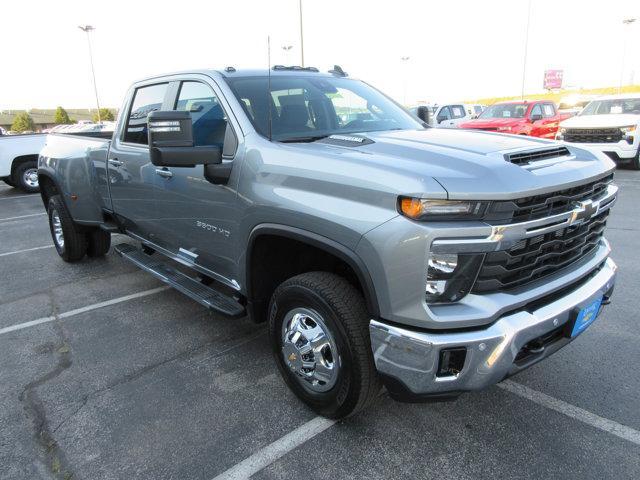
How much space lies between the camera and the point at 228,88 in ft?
10.7

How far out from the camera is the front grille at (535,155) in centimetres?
238

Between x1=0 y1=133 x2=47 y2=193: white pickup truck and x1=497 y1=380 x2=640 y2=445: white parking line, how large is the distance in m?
12.1

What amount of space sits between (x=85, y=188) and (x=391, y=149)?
3886mm

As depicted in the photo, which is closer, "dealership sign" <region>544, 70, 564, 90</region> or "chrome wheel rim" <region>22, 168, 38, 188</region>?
"chrome wheel rim" <region>22, 168, 38, 188</region>

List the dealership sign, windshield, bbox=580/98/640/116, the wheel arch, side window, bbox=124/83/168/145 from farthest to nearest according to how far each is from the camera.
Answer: the dealership sign
windshield, bbox=580/98/640/116
side window, bbox=124/83/168/145
the wheel arch

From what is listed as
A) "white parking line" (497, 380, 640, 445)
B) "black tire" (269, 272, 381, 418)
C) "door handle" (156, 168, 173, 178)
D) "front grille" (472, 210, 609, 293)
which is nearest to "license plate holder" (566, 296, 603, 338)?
"front grille" (472, 210, 609, 293)

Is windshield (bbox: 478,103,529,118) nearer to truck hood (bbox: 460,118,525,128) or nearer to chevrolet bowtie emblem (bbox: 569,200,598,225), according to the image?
truck hood (bbox: 460,118,525,128)

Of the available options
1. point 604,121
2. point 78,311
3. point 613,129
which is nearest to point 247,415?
point 78,311

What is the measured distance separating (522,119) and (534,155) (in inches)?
530

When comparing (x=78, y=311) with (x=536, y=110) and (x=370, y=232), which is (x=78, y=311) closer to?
(x=370, y=232)

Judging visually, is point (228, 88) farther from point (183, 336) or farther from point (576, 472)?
point (576, 472)

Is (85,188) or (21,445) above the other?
(85,188)

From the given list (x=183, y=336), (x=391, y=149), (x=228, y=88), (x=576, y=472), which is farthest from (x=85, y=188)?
(x=576, y=472)

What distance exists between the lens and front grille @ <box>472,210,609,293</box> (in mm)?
2123
